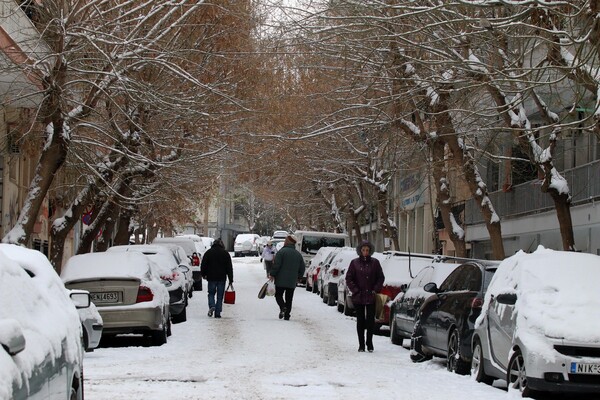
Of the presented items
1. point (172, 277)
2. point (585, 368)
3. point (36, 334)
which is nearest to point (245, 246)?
point (172, 277)

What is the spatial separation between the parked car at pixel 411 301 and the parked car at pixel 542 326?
4.56 m

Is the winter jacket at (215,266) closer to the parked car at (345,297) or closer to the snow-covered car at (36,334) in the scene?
the parked car at (345,297)

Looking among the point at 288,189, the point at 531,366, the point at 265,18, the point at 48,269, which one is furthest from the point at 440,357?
the point at 288,189

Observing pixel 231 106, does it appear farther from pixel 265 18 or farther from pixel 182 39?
pixel 265 18

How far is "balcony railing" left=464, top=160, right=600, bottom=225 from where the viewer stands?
2986 centimetres

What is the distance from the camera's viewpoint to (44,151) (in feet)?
67.0

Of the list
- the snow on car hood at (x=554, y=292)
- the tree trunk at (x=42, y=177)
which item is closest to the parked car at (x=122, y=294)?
the tree trunk at (x=42, y=177)

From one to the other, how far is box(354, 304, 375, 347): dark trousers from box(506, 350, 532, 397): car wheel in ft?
18.0

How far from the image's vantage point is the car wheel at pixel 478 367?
13.0m

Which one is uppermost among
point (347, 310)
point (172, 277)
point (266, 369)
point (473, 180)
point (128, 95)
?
point (128, 95)

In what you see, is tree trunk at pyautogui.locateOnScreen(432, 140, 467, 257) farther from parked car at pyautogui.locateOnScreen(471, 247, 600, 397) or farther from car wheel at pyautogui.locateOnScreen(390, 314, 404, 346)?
parked car at pyautogui.locateOnScreen(471, 247, 600, 397)

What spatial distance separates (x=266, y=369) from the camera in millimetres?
13797

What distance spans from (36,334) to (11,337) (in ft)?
4.67

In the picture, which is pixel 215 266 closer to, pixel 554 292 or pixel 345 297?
pixel 345 297
